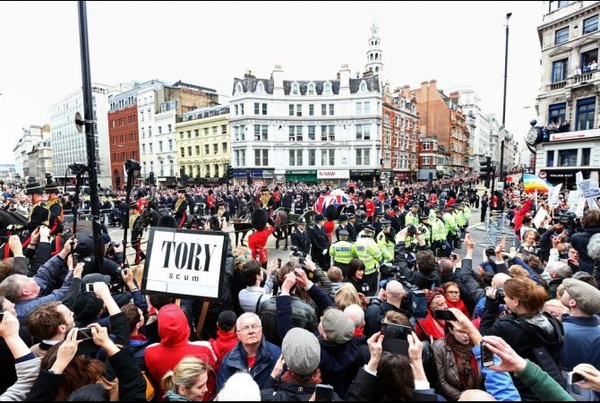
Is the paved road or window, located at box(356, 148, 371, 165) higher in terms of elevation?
window, located at box(356, 148, 371, 165)

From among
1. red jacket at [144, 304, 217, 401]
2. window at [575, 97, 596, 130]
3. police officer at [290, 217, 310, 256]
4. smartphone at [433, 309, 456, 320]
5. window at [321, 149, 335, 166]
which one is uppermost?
window at [575, 97, 596, 130]

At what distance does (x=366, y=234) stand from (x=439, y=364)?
13.8ft

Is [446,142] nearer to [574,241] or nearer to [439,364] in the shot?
[574,241]

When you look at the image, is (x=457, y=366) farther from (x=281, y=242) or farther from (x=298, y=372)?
(x=281, y=242)

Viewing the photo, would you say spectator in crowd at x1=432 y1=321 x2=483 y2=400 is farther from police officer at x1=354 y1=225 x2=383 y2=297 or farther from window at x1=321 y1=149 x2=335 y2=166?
window at x1=321 y1=149 x2=335 y2=166

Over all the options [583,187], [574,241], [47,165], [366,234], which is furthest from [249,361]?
[47,165]

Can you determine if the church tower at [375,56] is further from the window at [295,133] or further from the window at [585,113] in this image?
the window at [585,113]

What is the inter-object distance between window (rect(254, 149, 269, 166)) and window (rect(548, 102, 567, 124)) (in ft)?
101

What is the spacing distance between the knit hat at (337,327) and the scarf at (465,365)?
0.86 meters

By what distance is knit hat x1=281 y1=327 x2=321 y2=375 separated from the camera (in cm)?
213

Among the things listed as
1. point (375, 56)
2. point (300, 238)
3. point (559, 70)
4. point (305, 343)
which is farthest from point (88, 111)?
point (375, 56)

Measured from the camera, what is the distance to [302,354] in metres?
2.15

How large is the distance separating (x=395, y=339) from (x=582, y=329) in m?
1.78

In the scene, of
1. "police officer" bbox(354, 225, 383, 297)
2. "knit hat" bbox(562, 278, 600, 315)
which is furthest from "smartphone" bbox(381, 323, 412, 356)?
"police officer" bbox(354, 225, 383, 297)
